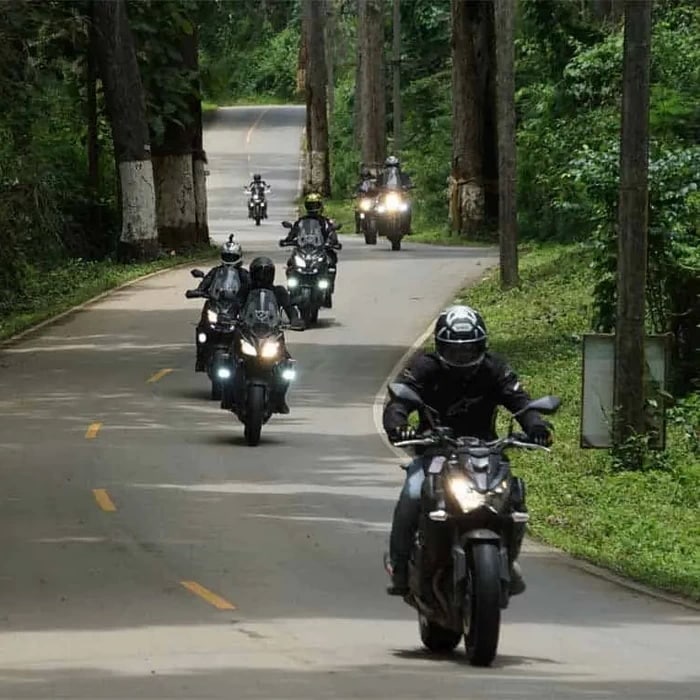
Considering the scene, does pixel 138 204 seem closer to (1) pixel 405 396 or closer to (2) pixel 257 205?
(2) pixel 257 205

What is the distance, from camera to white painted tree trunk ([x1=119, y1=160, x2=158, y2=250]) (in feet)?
143

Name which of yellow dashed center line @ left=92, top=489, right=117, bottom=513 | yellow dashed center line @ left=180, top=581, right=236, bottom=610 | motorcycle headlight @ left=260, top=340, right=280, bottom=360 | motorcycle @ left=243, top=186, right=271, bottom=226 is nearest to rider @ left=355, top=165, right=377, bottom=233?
motorcycle @ left=243, top=186, right=271, bottom=226

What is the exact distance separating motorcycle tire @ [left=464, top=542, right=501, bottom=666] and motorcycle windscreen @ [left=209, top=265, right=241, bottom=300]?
1502 cm

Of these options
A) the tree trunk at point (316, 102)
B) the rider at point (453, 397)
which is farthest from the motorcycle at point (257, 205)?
the rider at point (453, 397)

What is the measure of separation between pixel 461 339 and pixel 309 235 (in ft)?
77.4

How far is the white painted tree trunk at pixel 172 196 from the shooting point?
4744 cm

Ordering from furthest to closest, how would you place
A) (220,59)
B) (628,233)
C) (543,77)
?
1. (220,59)
2. (543,77)
3. (628,233)

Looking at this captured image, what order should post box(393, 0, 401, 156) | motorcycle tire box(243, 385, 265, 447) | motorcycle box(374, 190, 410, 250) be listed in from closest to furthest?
motorcycle tire box(243, 385, 265, 447)
motorcycle box(374, 190, 410, 250)
post box(393, 0, 401, 156)

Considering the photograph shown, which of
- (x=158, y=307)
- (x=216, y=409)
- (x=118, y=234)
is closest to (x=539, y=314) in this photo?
(x=158, y=307)

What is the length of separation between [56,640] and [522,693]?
326 cm

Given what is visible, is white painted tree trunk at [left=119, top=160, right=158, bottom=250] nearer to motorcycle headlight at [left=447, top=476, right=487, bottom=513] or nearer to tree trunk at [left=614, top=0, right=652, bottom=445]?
tree trunk at [left=614, top=0, right=652, bottom=445]

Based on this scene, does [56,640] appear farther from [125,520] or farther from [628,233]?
[628,233]

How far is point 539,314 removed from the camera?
33.8 meters

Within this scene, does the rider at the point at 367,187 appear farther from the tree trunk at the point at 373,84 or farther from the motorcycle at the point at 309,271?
the motorcycle at the point at 309,271
